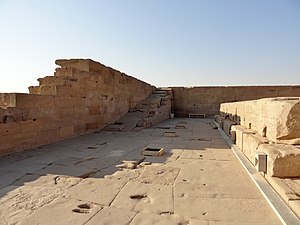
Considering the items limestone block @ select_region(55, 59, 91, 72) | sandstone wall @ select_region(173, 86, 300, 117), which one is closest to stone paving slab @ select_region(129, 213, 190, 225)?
limestone block @ select_region(55, 59, 91, 72)

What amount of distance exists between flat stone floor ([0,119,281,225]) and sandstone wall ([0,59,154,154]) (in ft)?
2.94

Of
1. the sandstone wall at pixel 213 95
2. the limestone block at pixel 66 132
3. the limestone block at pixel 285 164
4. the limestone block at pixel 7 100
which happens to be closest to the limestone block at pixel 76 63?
the limestone block at pixel 66 132

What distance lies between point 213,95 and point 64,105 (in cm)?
1196

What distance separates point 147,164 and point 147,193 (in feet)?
4.52

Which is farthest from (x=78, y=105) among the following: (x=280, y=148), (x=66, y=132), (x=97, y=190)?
(x=280, y=148)

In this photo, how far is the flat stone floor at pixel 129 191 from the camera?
233 cm

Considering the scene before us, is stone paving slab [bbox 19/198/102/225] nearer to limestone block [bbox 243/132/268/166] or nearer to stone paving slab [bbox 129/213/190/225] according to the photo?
stone paving slab [bbox 129/213/190/225]

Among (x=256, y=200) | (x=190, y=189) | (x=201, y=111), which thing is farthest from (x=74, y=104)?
(x=201, y=111)

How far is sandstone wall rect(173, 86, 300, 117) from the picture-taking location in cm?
1592

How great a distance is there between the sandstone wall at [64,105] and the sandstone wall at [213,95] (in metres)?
6.42

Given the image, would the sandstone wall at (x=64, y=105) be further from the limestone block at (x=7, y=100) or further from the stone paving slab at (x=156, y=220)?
the stone paving slab at (x=156, y=220)

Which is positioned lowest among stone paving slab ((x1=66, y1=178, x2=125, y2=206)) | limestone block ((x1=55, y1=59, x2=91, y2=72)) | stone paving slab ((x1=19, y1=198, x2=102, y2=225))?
stone paving slab ((x1=19, y1=198, x2=102, y2=225))

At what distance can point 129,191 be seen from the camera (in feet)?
9.76

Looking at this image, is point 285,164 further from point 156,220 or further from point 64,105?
point 64,105
